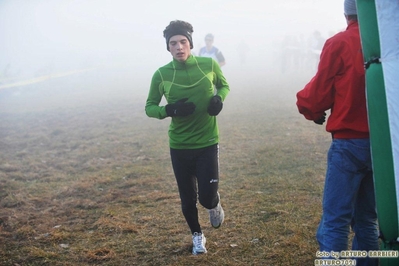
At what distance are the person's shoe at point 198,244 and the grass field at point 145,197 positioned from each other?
98mm

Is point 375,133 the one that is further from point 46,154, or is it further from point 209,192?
point 46,154

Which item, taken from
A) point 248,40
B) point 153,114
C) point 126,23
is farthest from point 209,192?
point 248,40

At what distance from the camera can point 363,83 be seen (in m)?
2.79

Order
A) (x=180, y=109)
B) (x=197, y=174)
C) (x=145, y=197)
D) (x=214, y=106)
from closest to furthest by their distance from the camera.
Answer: (x=180, y=109) → (x=214, y=106) → (x=197, y=174) → (x=145, y=197)

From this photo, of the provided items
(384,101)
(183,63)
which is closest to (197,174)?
(183,63)

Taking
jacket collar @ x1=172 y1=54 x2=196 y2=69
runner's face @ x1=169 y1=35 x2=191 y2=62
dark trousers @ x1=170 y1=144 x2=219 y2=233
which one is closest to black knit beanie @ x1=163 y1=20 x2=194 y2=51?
runner's face @ x1=169 y1=35 x2=191 y2=62

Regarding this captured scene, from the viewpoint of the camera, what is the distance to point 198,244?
4.34m

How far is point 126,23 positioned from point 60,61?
21.9 m

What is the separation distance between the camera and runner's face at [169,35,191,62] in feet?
13.4

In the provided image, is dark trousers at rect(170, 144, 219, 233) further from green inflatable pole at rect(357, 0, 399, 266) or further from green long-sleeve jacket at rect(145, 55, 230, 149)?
green inflatable pole at rect(357, 0, 399, 266)

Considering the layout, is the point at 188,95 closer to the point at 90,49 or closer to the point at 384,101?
the point at 384,101

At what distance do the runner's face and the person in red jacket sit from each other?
1432 mm

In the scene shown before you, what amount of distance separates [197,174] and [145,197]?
98.6 inches

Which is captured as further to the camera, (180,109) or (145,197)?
(145,197)
